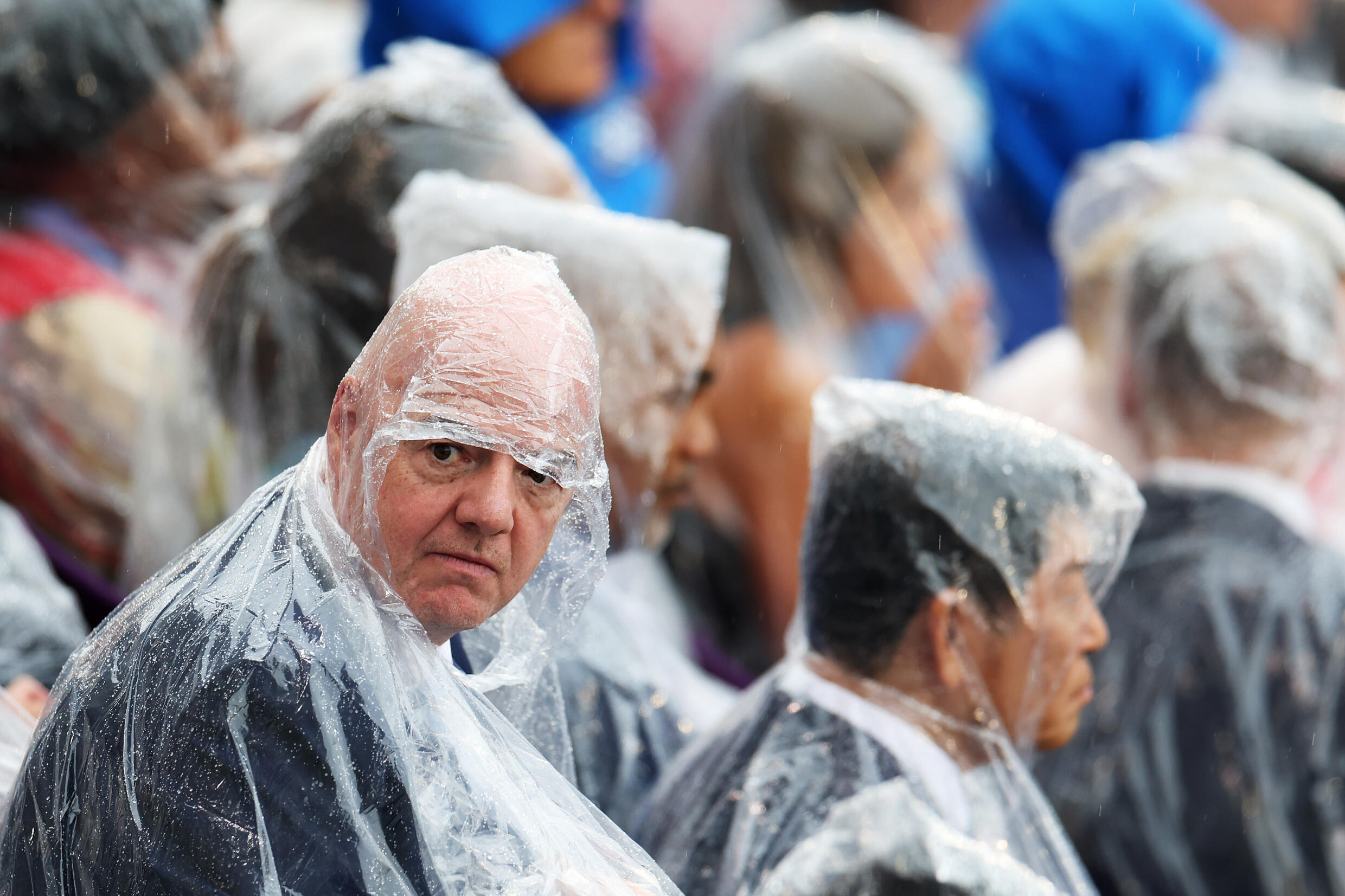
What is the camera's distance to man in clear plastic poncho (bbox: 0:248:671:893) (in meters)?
1.38

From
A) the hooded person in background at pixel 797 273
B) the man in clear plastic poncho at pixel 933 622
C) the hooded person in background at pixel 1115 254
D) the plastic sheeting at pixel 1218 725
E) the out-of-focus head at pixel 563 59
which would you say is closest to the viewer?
the man in clear plastic poncho at pixel 933 622

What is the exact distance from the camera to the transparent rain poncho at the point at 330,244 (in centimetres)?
260

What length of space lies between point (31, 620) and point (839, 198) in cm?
208

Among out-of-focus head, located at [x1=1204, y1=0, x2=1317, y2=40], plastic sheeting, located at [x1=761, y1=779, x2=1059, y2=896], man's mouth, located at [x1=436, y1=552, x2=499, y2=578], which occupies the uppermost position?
man's mouth, located at [x1=436, y1=552, x2=499, y2=578]

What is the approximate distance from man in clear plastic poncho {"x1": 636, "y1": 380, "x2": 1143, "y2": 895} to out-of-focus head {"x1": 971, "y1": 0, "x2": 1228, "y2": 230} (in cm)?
269

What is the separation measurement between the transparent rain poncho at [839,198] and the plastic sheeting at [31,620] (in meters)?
1.70

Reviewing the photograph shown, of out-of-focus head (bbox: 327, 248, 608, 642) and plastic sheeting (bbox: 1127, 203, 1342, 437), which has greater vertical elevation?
out-of-focus head (bbox: 327, 248, 608, 642)

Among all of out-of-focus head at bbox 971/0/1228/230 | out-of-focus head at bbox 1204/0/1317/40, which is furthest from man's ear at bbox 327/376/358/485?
out-of-focus head at bbox 1204/0/1317/40

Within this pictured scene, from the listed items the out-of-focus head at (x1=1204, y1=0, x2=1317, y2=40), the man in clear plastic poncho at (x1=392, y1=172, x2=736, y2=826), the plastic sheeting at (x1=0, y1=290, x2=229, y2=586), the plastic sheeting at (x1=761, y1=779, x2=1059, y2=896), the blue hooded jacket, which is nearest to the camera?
the plastic sheeting at (x1=761, y1=779, x2=1059, y2=896)

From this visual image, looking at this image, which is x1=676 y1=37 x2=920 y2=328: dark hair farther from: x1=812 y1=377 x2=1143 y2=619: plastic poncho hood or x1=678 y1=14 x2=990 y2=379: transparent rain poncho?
x1=812 y1=377 x2=1143 y2=619: plastic poncho hood

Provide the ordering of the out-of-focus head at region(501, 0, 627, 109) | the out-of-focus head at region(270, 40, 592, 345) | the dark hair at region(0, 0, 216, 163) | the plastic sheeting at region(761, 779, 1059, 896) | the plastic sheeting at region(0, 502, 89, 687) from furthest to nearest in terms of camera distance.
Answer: the out-of-focus head at region(501, 0, 627, 109) → the dark hair at region(0, 0, 216, 163) → the out-of-focus head at region(270, 40, 592, 345) → the plastic sheeting at region(0, 502, 89, 687) → the plastic sheeting at region(761, 779, 1059, 896)

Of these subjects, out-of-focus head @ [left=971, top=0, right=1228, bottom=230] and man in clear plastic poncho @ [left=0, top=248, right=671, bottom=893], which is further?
out-of-focus head @ [left=971, top=0, right=1228, bottom=230]

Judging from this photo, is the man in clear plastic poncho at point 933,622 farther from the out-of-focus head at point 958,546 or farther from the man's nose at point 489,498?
the man's nose at point 489,498

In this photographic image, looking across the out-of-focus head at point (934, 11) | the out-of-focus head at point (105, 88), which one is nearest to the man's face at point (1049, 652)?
the out-of-focus head at point (105, 88)
